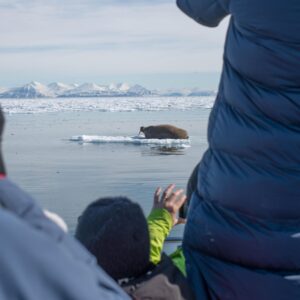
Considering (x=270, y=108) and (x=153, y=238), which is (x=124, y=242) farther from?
(x=270, y=108)

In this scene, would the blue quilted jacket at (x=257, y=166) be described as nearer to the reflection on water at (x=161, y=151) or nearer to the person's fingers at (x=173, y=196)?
the person's fingers at (x=173, y=196)

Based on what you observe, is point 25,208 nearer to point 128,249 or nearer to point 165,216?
point 128,249

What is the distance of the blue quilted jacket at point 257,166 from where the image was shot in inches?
61.6

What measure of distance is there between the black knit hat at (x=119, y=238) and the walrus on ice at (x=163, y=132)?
1445 cm

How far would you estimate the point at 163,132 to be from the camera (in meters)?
16.8

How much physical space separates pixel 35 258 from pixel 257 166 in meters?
1.00

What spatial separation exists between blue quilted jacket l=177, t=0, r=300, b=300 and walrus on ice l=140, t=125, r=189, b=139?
46.9 feet

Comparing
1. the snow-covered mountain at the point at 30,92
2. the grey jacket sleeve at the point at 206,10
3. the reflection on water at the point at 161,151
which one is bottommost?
the snow-covered mountain at the point at 30,92

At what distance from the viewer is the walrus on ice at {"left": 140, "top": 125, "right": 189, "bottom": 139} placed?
16.1m

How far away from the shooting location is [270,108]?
5.18ft

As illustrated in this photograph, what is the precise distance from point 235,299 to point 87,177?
7213mm

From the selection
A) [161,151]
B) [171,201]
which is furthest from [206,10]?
[161,151]

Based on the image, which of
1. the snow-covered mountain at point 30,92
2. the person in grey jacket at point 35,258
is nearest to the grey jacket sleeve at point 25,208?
the person in grey jacket at point 35,258

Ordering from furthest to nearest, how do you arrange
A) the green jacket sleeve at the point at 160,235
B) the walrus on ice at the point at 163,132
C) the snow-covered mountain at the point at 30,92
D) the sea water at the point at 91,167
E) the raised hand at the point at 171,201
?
1. the snow-covered mountain at the point at 30,92
2. the walrus on ice at the point at 163,132
3. the sea water at the point at 91,167
4. the raised hand at the point at 171,201
5. the green jacket sleeve at the point at 160,235
